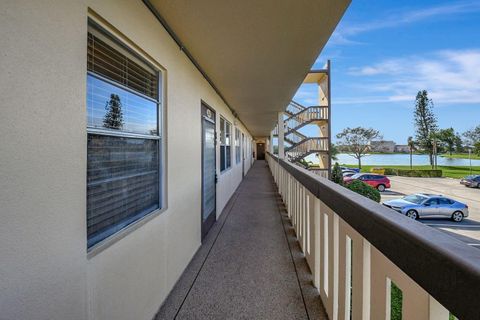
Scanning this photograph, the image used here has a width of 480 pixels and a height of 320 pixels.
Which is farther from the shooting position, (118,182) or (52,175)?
(118,182)

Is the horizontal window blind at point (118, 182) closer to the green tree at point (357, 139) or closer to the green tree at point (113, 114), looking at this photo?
the green tree at point (113, 114)

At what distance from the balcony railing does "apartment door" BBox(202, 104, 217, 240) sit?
2.14 meters

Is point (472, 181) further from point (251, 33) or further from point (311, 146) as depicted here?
point (251, 33)

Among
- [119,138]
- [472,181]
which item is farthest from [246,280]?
[472,181]

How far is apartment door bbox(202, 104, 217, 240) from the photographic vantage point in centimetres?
386

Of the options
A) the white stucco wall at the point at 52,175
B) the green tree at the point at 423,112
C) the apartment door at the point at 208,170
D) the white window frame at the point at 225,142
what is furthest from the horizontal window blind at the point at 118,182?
the green tree at the point at 423,112

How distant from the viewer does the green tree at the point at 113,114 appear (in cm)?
156

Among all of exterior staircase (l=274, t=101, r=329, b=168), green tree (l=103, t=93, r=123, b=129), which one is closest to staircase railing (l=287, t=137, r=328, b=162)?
exterior staircase (l=274, t=101, r=329, b=168)

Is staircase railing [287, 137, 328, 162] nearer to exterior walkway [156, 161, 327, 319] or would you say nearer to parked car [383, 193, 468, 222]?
parked car [383, 193, 468, 222]

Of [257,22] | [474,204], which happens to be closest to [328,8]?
[257,22]

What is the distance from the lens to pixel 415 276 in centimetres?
75

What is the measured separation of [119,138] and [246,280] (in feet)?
5.97

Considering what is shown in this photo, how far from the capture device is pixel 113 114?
1.63m

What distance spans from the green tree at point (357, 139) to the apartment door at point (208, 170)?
33310 mm
